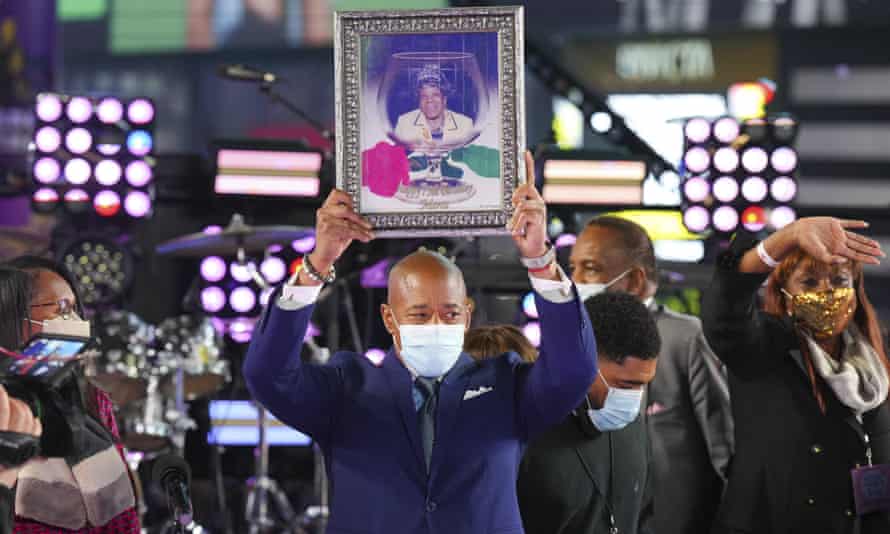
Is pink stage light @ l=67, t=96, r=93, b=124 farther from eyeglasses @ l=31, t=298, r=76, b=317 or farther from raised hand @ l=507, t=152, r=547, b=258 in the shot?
raised hand @ l=507, t=152, r=547, b=258

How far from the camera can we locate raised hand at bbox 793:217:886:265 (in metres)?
3.93

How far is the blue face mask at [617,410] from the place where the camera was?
3.97 m

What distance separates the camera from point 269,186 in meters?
9.31

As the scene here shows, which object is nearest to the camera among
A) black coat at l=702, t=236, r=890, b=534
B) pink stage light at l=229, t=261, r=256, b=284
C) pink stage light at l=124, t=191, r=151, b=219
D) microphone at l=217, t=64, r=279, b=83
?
black coat at l=702, t=236, r=890, b=534

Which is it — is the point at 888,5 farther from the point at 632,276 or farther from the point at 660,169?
the point at 632,276

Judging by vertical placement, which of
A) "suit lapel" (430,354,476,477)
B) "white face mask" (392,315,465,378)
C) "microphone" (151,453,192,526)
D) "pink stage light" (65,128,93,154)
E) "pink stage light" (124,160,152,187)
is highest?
"pink stage light" (65,128,93,154)

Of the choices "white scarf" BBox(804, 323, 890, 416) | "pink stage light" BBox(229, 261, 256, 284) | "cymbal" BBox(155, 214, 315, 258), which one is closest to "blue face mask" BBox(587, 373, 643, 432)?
"white scarf" BBox(804, 323, 890, 416)

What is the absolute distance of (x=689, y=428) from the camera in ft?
16.3

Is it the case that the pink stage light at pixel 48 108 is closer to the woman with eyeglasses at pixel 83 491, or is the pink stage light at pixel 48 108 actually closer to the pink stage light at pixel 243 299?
the pink stage light at pixel 243 299

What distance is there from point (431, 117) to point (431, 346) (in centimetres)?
56

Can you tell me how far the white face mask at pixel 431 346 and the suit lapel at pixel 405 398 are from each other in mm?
37

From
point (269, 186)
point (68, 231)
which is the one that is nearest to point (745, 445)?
point (269, 186)

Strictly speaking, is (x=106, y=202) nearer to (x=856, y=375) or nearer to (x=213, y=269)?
(x=213, y=269)

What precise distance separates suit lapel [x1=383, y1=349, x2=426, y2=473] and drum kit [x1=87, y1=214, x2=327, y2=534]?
413cm
